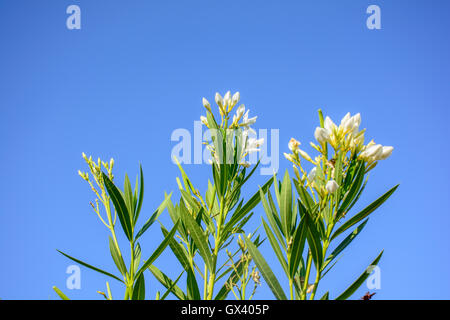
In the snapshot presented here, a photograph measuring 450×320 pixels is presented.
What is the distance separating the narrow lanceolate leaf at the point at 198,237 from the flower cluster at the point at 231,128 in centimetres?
26

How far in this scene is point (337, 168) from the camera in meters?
0.98

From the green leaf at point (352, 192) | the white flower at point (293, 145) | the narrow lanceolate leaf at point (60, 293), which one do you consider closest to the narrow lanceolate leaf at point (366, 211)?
the green leaf at point (352, 192)

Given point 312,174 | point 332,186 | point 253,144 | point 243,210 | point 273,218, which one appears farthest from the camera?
point 253,144

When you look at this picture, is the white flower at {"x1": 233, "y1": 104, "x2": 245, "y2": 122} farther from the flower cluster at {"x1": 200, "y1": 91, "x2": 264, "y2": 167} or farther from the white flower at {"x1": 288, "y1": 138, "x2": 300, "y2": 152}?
the white flower at {"x1": 288, "y1": 138, "x2": 300, "y2": 152}

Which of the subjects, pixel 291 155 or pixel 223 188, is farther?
pixel 223 188

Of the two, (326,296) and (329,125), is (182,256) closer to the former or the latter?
(326,296)

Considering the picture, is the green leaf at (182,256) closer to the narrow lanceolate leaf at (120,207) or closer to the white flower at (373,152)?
the narrow lanceolate leaf at (120,207)

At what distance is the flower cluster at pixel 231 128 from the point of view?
53.2 inches

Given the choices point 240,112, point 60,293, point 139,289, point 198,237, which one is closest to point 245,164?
point 240,112

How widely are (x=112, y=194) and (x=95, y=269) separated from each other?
233 mm

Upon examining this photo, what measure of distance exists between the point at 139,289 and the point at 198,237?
223mm

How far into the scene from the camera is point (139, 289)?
1096mm
